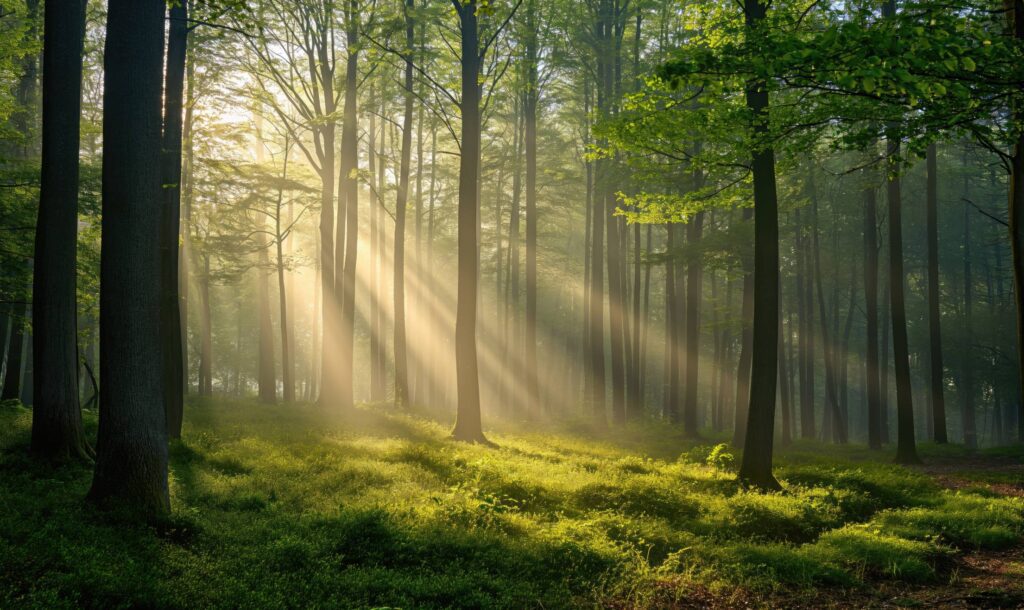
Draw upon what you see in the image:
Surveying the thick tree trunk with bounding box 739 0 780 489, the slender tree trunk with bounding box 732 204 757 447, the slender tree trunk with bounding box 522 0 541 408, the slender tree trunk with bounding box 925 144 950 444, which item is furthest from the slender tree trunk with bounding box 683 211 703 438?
the thick tree trunk with bounding box 739 0 780 489

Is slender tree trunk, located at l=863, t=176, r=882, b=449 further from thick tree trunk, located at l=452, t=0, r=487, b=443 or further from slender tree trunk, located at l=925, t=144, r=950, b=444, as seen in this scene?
thick tree trunk, located at l=452, t=0, r=487, b=443

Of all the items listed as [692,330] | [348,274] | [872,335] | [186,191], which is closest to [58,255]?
[348,274]

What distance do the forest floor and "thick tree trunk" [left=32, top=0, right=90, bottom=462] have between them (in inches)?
26.0

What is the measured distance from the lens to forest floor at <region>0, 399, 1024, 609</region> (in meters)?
5.48

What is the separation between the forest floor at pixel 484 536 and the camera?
18.0ft

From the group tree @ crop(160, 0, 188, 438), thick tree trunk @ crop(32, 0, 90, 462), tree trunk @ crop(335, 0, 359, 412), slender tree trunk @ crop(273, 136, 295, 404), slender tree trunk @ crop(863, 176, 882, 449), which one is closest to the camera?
thick tree trunk @ crop(32, 0, 90, 462)

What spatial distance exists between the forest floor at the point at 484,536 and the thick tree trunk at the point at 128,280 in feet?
1.77

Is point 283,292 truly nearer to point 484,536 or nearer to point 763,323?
point 763,323

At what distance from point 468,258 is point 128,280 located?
955 centimetres

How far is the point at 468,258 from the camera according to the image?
15.5 meters

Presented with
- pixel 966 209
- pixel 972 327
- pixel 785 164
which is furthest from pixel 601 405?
pixel 966 209

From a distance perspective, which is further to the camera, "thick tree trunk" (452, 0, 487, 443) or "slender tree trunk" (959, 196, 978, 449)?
"slender tree trunk" (959, 196, 978, 449)

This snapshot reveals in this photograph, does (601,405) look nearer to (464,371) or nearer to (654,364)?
(464,371)

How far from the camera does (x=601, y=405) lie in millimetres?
25078
